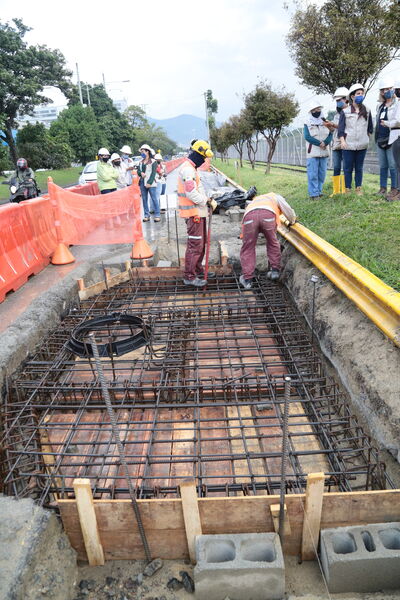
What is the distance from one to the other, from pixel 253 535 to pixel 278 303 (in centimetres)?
316

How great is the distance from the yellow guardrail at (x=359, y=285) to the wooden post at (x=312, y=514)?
1.27 meters

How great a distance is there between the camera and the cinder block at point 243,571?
2133 mm

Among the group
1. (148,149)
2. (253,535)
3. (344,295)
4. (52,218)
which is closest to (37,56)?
(148,149)

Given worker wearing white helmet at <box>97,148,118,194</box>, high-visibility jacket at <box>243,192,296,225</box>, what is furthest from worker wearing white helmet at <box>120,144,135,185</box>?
high-visibility jacket at <box>243,192,296,225</box>

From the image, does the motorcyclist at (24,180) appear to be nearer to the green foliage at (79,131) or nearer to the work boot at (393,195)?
the work boot at (393,195)

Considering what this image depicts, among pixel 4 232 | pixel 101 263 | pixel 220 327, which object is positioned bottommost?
pixel 220 327

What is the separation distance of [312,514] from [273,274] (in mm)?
3862

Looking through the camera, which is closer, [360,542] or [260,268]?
[360,542]

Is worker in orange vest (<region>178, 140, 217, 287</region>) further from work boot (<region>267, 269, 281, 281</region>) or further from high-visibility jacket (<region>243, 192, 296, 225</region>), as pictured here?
work boot (<region>267, 269, 281, 281</region>)

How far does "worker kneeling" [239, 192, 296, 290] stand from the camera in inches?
221

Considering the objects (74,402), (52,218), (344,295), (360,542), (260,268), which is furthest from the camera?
(52,218)

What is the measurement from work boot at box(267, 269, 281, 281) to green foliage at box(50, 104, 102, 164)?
3012 centimetres

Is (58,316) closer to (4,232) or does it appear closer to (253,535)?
(4,232)

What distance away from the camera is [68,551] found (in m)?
2.43
